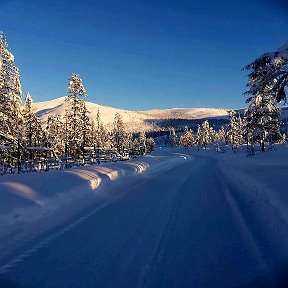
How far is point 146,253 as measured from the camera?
21.0 feet

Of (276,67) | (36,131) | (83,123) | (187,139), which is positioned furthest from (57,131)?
(187,139)

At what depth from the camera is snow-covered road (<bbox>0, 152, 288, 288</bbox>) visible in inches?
205

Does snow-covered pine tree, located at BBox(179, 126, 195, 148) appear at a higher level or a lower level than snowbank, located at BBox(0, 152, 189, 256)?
higher

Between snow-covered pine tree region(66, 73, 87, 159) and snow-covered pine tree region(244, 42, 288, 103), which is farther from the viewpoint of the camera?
snow-covered pine tree region(66, 73, 87, 159)

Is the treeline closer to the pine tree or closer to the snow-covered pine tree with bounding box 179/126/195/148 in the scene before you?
the pine tree

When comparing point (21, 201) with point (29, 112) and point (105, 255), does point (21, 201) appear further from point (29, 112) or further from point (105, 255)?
point (29, 112)

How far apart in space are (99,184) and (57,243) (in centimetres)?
1045

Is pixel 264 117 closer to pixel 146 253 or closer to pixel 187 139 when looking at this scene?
pixel 146 253

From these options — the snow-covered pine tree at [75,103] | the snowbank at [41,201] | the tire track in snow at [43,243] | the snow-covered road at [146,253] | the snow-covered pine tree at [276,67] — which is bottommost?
the snow-covered road at [146,253]

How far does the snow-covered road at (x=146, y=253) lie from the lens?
5.21 metres

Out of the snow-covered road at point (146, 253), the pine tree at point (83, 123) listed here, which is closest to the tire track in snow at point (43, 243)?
the snow-covered road at point (146, 253)

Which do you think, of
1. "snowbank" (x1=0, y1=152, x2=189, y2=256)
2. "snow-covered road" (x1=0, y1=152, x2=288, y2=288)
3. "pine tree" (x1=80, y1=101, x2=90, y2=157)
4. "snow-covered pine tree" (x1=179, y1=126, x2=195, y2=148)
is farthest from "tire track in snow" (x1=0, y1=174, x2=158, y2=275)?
"snow-covered pine tree" (x1=179, y1=126, x2=195, y2=148)

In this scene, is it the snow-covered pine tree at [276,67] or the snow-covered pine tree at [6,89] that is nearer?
the snow-covered pine tree at [276,67]

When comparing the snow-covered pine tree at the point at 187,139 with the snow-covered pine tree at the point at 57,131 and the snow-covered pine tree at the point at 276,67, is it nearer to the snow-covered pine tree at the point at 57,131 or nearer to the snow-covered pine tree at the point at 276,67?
the snow-covered pine tree at the point at 57,131
